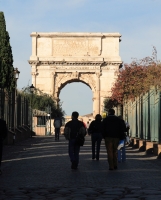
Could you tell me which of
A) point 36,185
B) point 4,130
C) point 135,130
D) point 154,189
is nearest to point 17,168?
point 4,130

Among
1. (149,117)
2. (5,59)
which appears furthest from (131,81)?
(149,117)

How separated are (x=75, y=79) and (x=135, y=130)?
4684 centimetres

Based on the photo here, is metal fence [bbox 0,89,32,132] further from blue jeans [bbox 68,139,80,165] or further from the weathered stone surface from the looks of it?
the weathered stone surface

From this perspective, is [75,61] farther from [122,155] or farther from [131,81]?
[122,155]

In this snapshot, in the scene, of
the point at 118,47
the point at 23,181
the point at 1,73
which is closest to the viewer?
the point at 23,181

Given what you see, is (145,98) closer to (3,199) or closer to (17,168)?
(17,168)

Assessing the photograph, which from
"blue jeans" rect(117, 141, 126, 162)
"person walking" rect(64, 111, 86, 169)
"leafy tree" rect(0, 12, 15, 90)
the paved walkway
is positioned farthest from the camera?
"leafy tree" rect(0, 12, 15, 90)

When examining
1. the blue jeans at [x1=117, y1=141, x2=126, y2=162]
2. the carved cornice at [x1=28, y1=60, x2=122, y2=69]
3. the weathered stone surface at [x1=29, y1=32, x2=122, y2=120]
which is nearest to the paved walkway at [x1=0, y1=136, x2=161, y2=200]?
the blue jeans at [x1=117, y1=141, x2=126, y2=162]

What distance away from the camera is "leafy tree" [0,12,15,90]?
44.8 metres

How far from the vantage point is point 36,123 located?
219 feet

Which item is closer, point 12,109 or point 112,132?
point 112,132

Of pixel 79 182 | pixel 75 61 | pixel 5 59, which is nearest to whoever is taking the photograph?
pixel 79 182

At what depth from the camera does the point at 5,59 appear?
150 feet

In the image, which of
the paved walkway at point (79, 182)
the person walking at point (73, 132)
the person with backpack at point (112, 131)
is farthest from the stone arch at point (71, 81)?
the person with backpack at point (112, 131)
